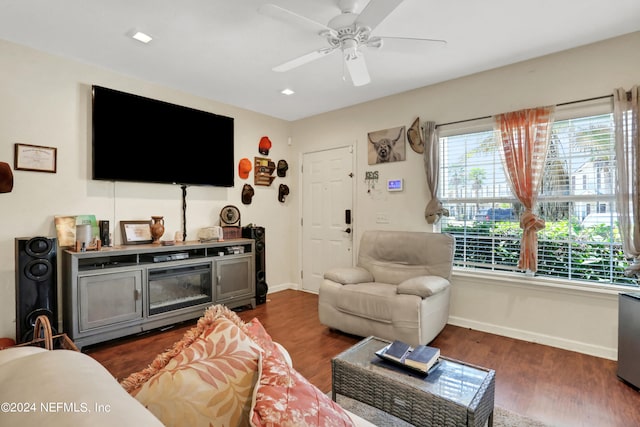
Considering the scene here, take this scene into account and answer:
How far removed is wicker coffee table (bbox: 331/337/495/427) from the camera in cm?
137

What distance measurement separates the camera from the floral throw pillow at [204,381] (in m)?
0.71

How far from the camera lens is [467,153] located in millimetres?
3428

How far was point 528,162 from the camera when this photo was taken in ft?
9.62

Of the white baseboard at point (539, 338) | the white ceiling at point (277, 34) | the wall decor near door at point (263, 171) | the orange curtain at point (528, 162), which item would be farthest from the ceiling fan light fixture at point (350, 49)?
the white baseboard at point (539, 338)

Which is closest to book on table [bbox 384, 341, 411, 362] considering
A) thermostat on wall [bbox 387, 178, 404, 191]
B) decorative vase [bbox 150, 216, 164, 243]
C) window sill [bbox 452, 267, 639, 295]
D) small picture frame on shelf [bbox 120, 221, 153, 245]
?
window sill [bbox 452, 267, 639, 295]

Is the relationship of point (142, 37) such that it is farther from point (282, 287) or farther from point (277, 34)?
point (282, 287)

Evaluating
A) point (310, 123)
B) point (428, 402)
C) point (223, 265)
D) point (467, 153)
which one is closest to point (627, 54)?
point (467, 153)

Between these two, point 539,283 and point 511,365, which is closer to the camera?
point 511,365

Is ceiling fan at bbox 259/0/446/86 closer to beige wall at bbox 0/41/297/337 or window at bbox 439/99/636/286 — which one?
window at bbox 439/99/636/286

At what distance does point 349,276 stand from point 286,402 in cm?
246

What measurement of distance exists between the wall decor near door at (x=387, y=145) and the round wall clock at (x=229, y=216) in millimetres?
1909

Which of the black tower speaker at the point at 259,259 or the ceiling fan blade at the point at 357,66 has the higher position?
the ceiling fan blade at the point at 357,66

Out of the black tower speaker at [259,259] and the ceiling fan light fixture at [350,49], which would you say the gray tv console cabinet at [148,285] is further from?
the ceiling fan light fixture at [350,49]

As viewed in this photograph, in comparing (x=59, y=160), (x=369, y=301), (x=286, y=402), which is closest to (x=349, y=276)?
(x=369, y=301)
